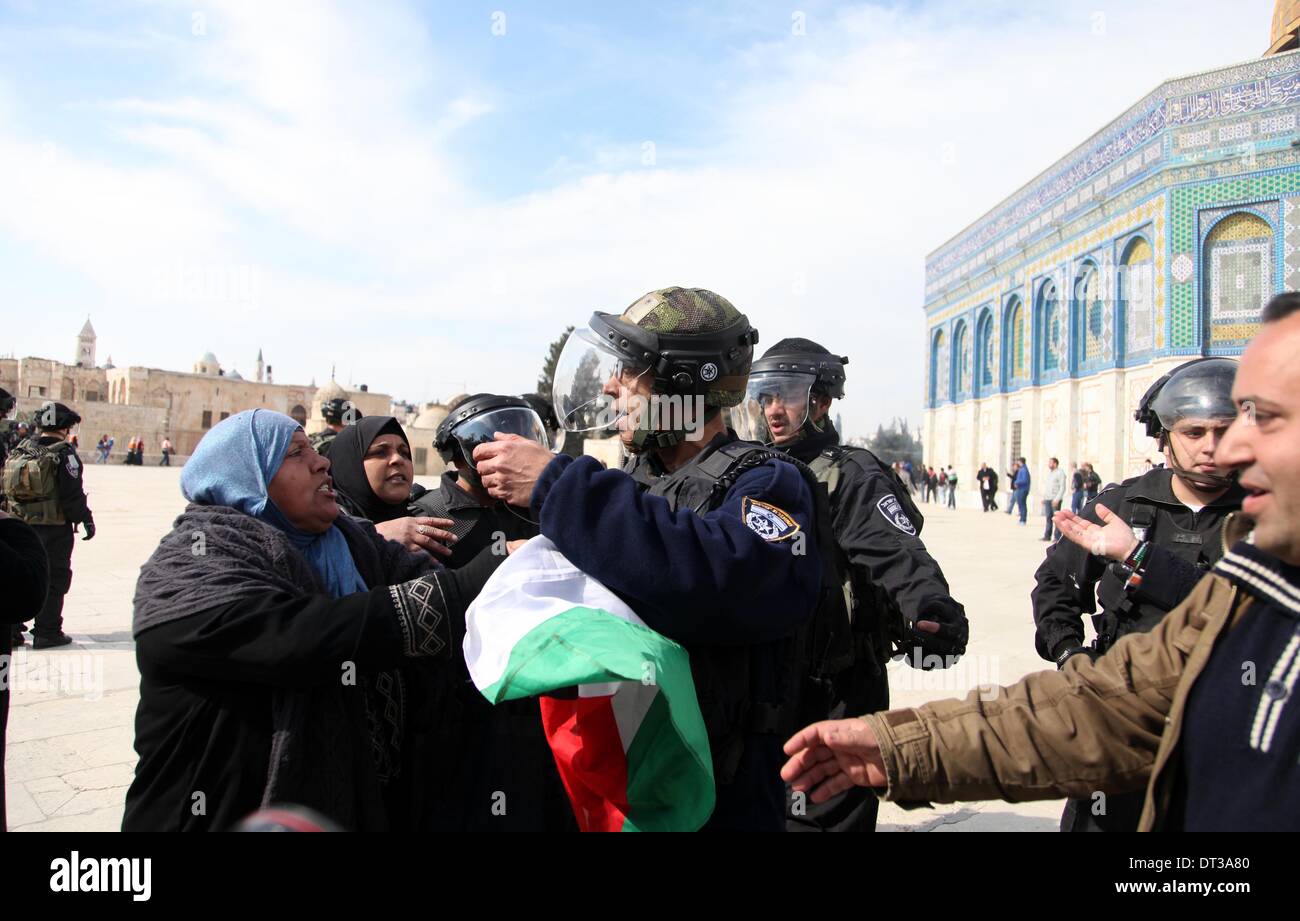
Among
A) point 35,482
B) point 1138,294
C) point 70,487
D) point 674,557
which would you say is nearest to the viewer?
point 674,557

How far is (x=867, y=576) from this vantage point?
3.11 m

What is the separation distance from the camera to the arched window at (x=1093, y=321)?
24.0 m

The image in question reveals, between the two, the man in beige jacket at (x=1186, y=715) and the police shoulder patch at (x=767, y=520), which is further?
the police shoulder patch at (x=767, y=520)

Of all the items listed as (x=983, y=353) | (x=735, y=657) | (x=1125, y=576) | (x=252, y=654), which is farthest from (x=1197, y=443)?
(x=983, y=353)

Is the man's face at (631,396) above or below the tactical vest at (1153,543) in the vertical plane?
above

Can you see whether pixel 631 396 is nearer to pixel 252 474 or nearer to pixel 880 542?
pixel 252 474

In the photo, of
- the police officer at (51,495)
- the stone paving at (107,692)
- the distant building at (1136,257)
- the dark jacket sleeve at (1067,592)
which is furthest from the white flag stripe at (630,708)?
the distant building at (1136,257)

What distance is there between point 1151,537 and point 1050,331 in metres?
27.8

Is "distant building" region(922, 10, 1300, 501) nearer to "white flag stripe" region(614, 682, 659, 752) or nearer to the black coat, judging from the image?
"white flag stripe" region(614, 682, 659, 752)

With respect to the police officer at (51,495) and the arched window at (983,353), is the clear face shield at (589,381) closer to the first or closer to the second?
the police officer at (51,495)

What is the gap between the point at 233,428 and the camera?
2.08 m

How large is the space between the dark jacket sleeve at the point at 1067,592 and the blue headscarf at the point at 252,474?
2385 millimetres

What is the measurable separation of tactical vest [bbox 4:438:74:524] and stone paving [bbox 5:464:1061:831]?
1.04m
